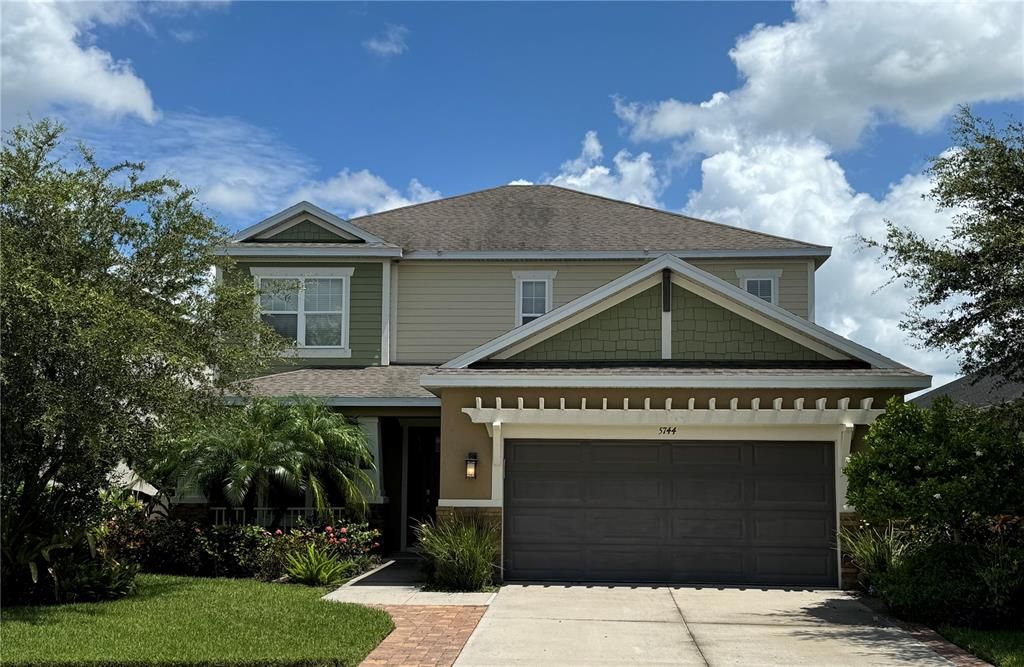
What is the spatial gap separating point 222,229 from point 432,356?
7410mm

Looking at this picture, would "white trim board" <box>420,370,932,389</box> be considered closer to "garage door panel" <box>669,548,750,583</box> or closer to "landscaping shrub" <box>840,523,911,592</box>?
"landscaping shrub" <box>840,523,911,592</box>

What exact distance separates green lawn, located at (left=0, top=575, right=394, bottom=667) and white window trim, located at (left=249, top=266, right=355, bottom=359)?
290 inches

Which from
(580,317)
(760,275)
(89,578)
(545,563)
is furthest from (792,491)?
(89,578)

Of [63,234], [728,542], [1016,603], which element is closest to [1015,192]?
[1016,603]

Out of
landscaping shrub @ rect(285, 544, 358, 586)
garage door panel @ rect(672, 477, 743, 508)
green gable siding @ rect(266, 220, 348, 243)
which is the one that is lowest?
landscaping shrub @ rect(285, 544, 358, 586)

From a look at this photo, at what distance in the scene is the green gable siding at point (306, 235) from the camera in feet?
67.2

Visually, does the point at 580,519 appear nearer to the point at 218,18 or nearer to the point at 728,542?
the point at 728,542

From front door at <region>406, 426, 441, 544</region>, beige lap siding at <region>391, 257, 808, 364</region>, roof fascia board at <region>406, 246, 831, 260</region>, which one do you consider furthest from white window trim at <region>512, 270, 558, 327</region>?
front door at <region>406, 426, 441, 544</region>

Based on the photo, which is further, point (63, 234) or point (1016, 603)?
point (63, 234)

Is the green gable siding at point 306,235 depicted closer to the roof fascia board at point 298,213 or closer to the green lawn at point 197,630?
the roof fascia board at point 298,213

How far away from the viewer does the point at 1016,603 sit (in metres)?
11.3

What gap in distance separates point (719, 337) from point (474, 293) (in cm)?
666

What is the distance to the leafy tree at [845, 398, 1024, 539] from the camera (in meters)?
11.8

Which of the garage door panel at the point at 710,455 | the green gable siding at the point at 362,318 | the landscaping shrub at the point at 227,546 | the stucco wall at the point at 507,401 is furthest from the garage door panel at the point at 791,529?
the green gable siding at the point at 362,318
